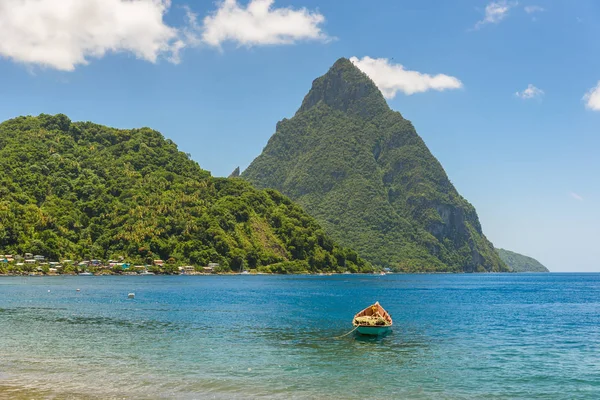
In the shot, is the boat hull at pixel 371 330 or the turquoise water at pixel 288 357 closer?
the turquoise water at pixel 288 357

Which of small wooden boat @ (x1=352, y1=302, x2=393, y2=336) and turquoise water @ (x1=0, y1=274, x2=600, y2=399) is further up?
small wooden boat @ (x1=352, y1=302, x2=393, y2=336)

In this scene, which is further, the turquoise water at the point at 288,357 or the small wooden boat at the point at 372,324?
the small wooden boat at the point at 372,324

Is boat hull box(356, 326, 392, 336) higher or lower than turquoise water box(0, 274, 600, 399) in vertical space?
higher

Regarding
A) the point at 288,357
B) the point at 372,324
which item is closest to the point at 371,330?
the point at 372,324

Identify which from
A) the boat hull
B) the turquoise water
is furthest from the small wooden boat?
the turquoise water

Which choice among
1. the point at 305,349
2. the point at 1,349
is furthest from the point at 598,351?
the point at 1,349

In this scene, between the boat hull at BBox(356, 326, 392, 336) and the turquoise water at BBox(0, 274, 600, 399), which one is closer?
the turquoise water at BBox(0, 274, 600, 399)

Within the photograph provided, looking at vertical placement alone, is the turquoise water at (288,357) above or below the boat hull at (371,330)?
below

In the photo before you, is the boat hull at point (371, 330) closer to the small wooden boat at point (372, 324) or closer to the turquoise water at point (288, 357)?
the small wooden boat at point (372, 324)

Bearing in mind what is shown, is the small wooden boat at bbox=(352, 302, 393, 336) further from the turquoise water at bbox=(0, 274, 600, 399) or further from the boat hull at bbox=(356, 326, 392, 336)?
the turquoise water at bbox=(0, 274, 600, 399)

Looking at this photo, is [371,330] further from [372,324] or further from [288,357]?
[288,357]

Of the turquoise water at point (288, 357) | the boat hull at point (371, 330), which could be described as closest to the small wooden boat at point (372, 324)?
the boat hull at point (371, 330)

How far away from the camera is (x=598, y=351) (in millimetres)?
45250

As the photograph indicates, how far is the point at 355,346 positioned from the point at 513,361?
529 inches
